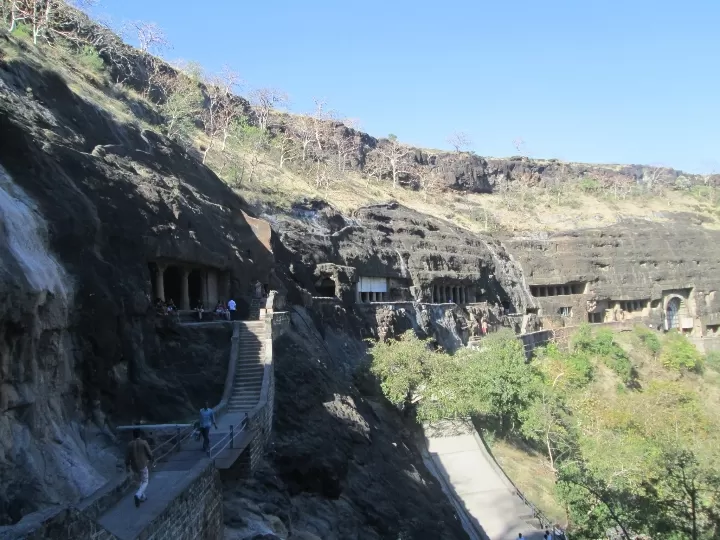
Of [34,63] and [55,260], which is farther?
[34,63]

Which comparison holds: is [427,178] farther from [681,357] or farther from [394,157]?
[681,357]

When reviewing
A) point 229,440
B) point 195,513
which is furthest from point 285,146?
point 195,513

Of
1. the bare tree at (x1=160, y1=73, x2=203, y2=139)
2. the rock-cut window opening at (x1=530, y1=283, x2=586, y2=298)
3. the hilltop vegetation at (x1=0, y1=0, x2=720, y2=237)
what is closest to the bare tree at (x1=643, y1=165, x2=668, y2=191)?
the hilltop vegetation at (x1=0, y1=0, x2=720, y2=237)

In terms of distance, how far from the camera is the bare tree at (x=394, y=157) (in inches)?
3346

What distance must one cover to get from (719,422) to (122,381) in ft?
129

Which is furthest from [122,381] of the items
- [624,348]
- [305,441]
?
[624,348]

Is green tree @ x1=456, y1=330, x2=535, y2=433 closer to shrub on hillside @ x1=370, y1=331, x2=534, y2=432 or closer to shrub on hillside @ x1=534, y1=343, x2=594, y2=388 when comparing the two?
shrub on hillside @ x1=370, y1=331, x2=534, y2=432

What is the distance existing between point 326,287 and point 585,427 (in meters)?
16.3

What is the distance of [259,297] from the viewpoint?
25031mm

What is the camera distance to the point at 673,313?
2405 inches

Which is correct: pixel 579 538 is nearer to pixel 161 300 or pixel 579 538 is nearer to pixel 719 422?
pixel 161 300

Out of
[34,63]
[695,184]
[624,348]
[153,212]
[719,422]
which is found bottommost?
[719,422]

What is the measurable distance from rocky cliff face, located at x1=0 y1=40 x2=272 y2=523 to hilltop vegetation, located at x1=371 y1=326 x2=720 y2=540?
11723 mm

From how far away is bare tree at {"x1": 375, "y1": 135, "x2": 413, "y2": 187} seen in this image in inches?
3346
